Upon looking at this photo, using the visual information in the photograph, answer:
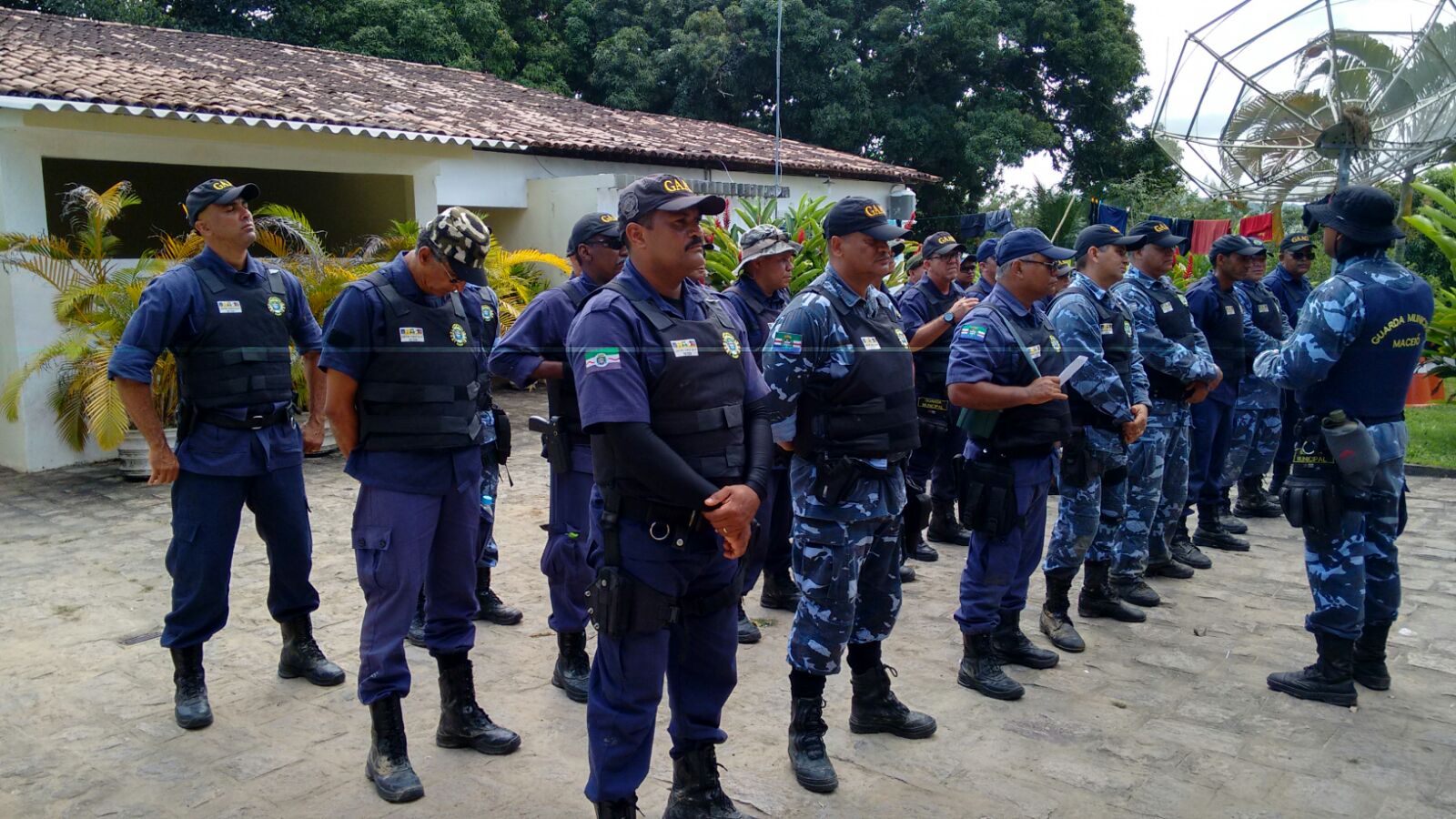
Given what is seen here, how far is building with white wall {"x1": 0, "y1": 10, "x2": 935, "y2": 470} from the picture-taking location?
878cm

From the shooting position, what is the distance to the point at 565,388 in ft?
13.8

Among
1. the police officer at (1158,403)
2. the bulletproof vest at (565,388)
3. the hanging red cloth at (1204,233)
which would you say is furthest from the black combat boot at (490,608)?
the hanging red cloth at (1204,233)

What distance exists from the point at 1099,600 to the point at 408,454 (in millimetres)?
3607

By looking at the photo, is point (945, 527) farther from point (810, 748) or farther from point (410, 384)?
point (410, 384)

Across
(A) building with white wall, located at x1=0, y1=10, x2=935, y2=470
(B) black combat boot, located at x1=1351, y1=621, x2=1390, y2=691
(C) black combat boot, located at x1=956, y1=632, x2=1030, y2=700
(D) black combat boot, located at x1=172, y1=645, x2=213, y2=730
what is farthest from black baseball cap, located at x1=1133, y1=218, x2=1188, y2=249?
(A) building with white wall, located at x1=0, y1=10, x2=935, y2=470

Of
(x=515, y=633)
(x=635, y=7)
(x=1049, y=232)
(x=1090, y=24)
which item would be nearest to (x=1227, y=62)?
(x=1049, y=232)

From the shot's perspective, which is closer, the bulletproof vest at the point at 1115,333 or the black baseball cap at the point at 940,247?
the bulletproof vest at the point at 1115,333

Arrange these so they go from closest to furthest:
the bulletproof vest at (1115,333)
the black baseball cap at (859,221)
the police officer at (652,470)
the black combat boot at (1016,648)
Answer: the police officer at (652,470)
the black baseball cap at (859,221)
the black combat boot at (1016,648)
the bulletproof vest at (1115,333)

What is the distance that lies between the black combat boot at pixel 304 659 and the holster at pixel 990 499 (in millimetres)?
2752

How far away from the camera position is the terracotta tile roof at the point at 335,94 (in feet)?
32.2

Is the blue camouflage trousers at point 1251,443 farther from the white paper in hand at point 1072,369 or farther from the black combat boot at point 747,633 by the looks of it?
the black combat boot at point 747,633

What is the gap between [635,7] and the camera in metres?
25.1

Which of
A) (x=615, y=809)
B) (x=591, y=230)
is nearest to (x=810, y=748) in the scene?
(x=615, y=809)

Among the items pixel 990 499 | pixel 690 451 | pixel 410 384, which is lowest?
pixel 990 499
